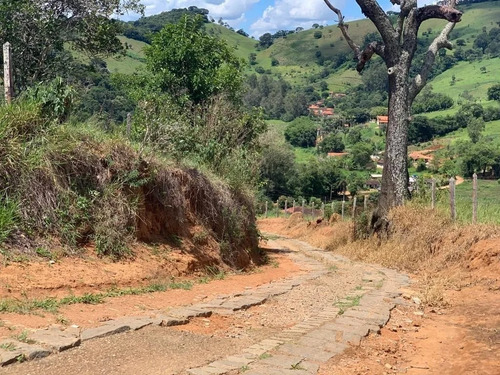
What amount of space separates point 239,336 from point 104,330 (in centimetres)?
143

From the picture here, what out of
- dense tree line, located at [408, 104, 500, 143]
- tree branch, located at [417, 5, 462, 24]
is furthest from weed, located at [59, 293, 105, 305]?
dense tree line, located at [408, 104, 500, 143]

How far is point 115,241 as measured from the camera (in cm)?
811

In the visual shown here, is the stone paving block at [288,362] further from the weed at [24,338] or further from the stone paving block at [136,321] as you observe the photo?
the weed at [24,338]

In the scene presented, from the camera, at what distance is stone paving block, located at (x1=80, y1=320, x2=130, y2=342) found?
5.09m

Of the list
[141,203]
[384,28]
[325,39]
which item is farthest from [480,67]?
[141,203]

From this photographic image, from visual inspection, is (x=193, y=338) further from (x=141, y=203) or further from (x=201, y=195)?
(x=201, y=195)

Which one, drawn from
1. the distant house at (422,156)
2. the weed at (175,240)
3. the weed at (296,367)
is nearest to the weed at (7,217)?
the weed at (175,240)

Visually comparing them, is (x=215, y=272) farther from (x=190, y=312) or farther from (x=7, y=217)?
(x=7, y=217)

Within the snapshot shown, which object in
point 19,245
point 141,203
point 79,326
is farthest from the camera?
point 141,203

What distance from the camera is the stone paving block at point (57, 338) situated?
4.70 metres

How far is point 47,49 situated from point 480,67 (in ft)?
376

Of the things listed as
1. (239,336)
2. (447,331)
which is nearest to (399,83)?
(447,331)

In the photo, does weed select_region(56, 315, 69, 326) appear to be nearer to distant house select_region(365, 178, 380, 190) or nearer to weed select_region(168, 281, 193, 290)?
weed select_region(168, 281, 193, 290)

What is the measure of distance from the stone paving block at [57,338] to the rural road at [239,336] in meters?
0.03
